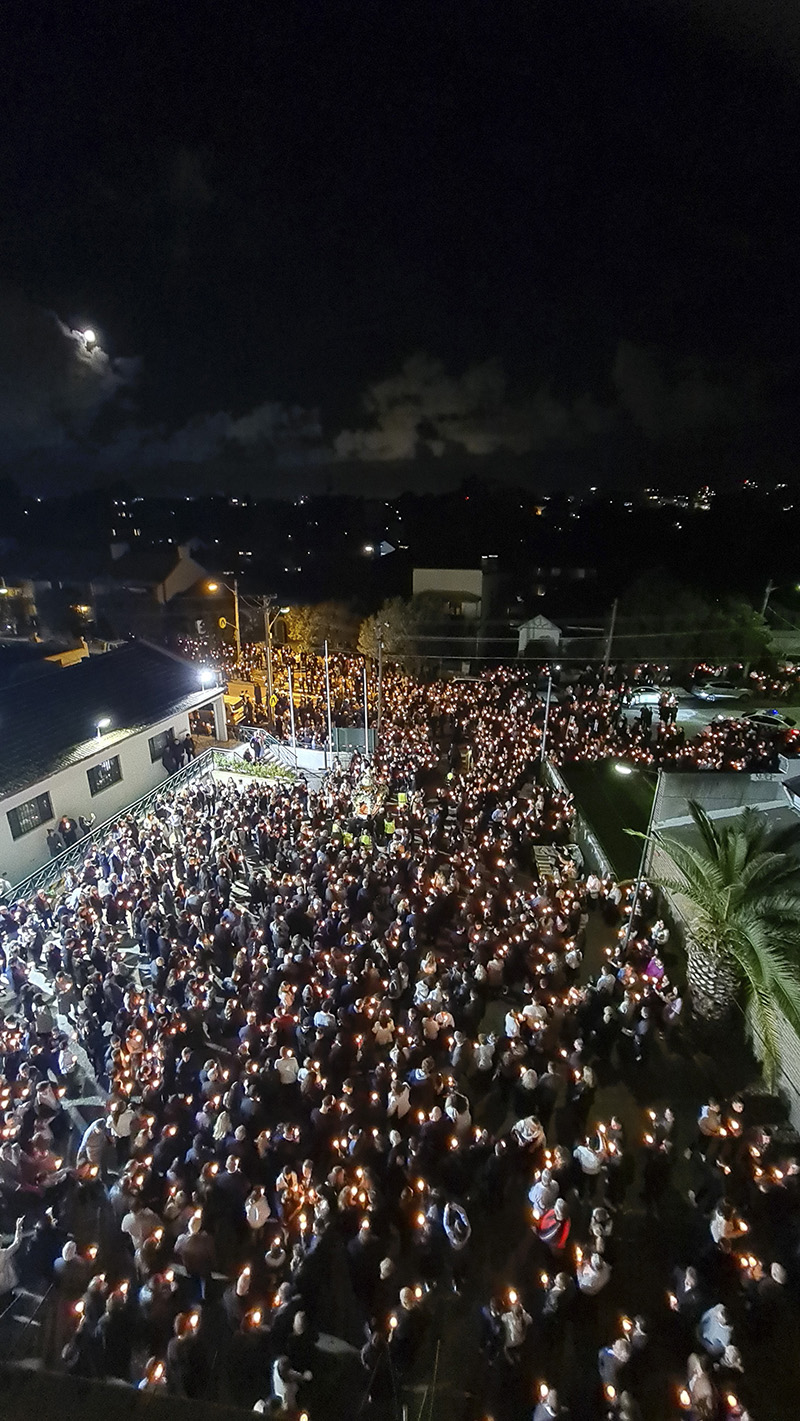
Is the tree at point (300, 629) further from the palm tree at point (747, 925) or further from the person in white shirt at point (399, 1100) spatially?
the person in white shirt at point (399, 1100)

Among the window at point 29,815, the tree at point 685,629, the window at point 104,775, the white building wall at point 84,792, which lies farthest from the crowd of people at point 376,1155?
the tree at point 685,629

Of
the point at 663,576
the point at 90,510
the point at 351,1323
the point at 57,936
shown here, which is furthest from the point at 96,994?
the point at 90,510

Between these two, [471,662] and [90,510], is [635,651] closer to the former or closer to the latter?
[471,662]

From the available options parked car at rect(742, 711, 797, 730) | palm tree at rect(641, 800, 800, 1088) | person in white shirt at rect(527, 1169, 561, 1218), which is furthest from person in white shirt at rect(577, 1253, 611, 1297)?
parked car at rect(742, 711, 797, 730)

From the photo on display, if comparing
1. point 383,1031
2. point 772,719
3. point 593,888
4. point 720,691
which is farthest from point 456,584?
point 383,1031

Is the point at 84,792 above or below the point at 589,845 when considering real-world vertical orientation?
above

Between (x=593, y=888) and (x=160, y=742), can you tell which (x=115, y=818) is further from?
(x=593, y=888)

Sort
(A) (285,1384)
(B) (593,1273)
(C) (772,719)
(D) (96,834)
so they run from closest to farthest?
(A) (285,1384)
(B) (593,1273)
(D) (96,834)
(C) (772,719)
